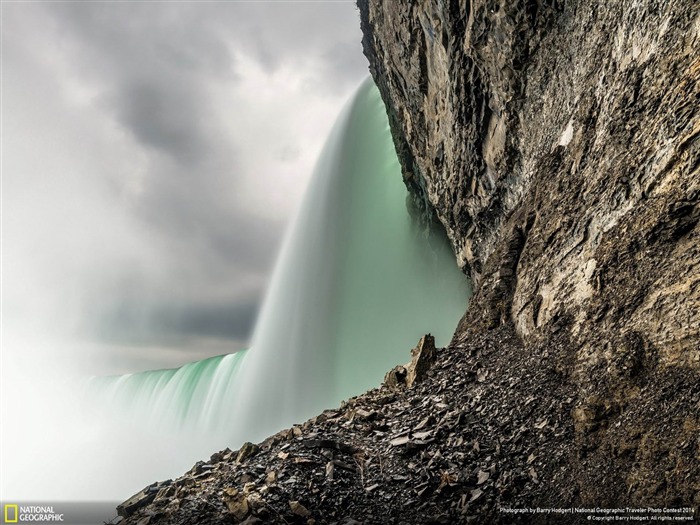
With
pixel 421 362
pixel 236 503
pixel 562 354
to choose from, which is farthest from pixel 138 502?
pixel 562 354

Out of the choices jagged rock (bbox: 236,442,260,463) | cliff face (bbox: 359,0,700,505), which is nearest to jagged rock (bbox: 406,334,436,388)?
cliff face (bbox: 359,0,700,505)

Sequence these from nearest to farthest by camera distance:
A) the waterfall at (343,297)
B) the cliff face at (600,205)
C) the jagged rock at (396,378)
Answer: the cliff face at (600,205) → the jagged rock at (396,378) → the waterfall at (343,297)

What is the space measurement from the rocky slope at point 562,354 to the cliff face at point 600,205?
0.03 m

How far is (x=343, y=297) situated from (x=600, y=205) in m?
14.5

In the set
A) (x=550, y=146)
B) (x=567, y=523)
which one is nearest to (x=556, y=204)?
(x=550, y=146)

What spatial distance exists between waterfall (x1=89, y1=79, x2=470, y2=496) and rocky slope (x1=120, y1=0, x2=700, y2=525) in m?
9.17

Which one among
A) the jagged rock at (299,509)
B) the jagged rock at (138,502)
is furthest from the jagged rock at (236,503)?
the jagged rock at (138,502)

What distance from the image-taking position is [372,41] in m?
18.6

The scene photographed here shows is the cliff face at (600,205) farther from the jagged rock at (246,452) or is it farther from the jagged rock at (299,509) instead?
the jagged rock at (246,452)

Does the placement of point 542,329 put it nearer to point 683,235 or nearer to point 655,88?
point 683,235

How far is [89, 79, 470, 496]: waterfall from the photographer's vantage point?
17.3 m

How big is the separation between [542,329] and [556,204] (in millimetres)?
2344

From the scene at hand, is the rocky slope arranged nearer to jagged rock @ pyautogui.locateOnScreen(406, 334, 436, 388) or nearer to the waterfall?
jagged rock @ pyautogui.locateOnScreen(406, 334, 436, 388)

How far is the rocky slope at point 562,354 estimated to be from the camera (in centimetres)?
426
